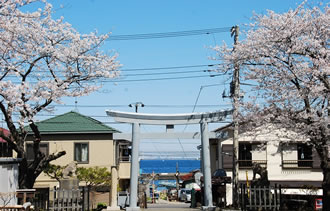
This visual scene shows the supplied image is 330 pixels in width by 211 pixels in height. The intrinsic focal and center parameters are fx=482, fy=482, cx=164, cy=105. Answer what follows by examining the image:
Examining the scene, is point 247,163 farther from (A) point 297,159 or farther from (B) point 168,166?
(B) point 168,166

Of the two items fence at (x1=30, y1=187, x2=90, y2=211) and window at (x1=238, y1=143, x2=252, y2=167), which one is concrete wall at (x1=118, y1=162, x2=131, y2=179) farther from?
fence at (x1=30, y1=187, x2=90, y2=211)

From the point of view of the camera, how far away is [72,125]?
120 ft

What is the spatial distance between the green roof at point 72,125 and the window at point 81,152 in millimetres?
1057

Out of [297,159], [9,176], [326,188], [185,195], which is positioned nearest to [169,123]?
[326,188]

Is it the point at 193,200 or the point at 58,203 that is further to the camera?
the point at 193,200

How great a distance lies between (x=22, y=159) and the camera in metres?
17.8

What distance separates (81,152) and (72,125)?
232cm

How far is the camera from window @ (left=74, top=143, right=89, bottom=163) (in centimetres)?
3553

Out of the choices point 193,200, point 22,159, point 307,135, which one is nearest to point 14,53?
point 22,159

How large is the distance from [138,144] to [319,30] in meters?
11.4

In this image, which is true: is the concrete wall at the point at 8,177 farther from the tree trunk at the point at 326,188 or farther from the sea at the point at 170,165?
the sea at the point at 170,165

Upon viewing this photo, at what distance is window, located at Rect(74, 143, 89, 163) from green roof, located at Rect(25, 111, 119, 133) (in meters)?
1.06

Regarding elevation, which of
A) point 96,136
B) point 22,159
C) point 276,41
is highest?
point 276,41

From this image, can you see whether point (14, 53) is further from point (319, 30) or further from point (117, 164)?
point (117, 164)
